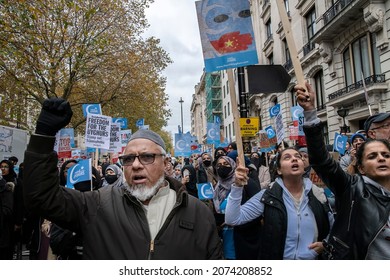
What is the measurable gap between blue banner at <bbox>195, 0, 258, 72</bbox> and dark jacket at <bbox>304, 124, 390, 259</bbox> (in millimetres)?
1429

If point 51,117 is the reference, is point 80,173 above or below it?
below

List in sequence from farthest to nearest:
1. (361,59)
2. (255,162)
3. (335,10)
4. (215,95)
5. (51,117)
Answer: (215,95) → (335,10) → (361,59) → (255,162) → (51,117)

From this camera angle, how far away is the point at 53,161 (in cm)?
181

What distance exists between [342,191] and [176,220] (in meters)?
1.21

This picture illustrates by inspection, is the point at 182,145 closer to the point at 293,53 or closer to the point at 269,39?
the point at 293,53

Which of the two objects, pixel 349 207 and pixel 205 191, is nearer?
pixel 349 207

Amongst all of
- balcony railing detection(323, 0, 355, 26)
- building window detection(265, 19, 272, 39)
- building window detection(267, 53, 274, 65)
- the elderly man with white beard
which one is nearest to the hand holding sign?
the elderly man with white beard

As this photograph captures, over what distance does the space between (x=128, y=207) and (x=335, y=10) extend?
18.5m

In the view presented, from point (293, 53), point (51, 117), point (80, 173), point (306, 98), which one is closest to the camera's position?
point (51, 117)

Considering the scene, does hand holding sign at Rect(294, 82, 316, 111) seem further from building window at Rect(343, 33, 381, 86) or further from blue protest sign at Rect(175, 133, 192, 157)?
building window at Rect(343, 33, 381, 86)

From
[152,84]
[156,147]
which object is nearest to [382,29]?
[152,84]

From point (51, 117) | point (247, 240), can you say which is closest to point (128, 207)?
point (51, 117)

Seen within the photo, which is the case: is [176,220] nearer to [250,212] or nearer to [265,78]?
[250,212]

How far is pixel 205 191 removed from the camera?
213 inches
